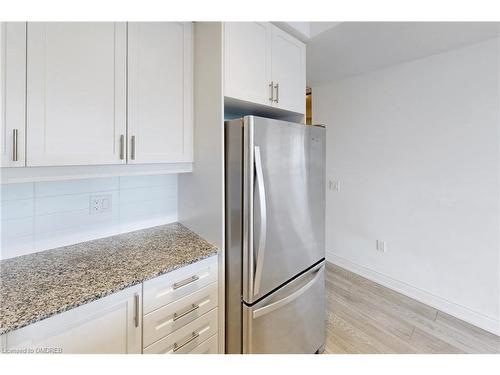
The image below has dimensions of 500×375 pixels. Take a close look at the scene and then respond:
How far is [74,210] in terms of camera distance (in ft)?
4.45

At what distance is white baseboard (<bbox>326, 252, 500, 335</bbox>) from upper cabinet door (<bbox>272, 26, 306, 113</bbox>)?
204 cm

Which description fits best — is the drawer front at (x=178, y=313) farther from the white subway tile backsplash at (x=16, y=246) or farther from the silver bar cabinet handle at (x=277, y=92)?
the silver bar cabinet handle at (x=277, y=92)

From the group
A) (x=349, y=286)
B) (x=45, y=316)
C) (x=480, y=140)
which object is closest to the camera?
(x=45, y=316)

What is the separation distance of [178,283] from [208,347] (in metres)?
0.46

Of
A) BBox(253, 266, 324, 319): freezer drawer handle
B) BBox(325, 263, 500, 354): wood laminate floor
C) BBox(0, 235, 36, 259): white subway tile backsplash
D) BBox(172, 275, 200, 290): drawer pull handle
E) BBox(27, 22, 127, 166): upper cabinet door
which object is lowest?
BBox(325, 263, 500, 354): wood laminate floor

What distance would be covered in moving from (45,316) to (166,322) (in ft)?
1.63

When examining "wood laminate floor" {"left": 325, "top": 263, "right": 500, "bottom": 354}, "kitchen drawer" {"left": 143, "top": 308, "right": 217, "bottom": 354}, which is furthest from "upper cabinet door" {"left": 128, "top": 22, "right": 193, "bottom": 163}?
Answer: "wood laminate floor" {"left": 325, "top": 263, "right": 500, "bottom": 354}

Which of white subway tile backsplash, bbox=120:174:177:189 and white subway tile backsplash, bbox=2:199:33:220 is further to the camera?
white subway tile backsplash, bbox=120:174:177:189

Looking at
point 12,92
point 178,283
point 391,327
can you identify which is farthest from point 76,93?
point 391,327

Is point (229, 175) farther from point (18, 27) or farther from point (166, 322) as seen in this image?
point (18, 27)

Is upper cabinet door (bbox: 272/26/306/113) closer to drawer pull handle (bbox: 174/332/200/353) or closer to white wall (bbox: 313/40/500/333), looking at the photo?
white wall (bbox: 313/40/500/333)

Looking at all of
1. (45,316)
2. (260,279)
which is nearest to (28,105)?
(45,316)

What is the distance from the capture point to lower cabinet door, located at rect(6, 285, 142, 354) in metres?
0.81
